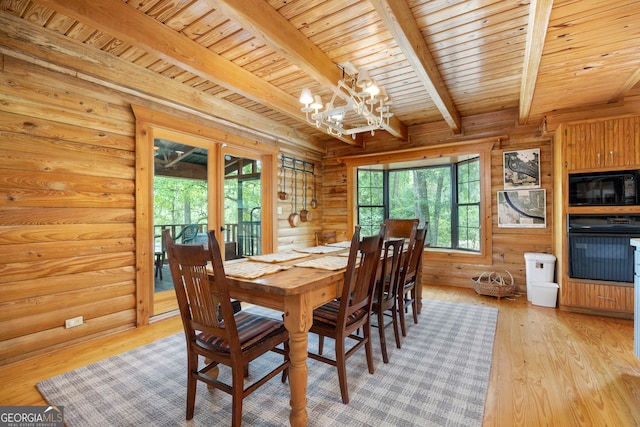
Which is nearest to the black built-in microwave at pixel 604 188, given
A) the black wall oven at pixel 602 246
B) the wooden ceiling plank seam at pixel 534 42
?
the black wall oven at pixel 602 246

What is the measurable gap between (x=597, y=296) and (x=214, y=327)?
3961 mm

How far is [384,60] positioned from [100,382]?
11.2 ft

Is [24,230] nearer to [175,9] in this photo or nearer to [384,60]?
[175,9]

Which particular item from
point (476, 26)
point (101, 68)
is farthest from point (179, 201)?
point (476, 26)

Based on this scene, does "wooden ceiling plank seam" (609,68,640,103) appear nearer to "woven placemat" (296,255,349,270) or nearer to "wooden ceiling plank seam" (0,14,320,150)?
"woven placemat" (296,255,349,270)

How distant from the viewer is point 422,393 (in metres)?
1.84

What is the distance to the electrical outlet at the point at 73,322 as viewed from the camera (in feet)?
8.18

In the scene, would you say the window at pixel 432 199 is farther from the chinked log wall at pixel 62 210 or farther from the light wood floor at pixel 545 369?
the chinked log wall at pixel 62 210

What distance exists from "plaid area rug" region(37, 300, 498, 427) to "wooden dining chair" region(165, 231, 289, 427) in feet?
0.86

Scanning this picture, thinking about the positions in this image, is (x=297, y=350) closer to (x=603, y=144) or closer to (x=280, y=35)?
(x=280, y=35)

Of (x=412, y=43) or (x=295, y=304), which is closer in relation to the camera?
(x=295, y=304)

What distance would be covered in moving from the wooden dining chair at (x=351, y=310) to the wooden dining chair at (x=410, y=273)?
721 millimetres

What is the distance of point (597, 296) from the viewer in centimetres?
321

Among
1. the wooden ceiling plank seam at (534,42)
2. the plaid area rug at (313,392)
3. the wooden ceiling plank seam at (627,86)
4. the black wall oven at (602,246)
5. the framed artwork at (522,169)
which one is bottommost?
the plaid area rug at (313,392)
